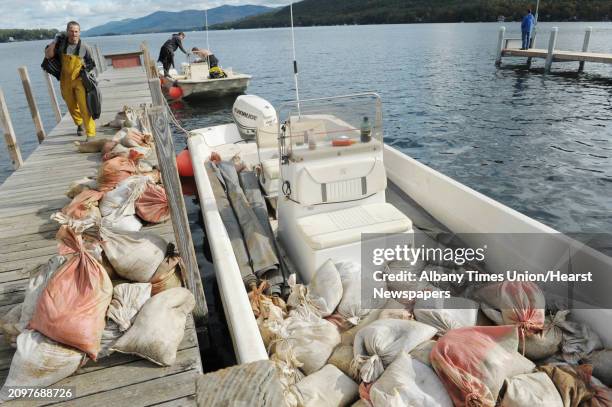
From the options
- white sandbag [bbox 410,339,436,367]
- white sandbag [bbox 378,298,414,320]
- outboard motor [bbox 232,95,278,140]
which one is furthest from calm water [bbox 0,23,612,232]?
white sandbag [bbox 410,339,436,367]

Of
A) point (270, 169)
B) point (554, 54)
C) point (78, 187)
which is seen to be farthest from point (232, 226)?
point (554, 54)

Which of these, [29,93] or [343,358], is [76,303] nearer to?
[343,358]

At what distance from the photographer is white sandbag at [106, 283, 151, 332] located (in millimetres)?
2781

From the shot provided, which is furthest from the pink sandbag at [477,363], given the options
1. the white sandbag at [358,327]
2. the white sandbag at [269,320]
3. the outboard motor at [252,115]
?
the outboard motor at [252,115]

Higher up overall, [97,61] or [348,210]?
[97,61]

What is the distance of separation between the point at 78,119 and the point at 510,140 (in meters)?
10.5

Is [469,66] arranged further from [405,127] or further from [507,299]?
[507,299]

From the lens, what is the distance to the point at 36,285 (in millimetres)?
2908

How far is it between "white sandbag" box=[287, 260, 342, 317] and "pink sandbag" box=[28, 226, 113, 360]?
1.49 m

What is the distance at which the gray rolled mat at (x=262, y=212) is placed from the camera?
13.3 ft

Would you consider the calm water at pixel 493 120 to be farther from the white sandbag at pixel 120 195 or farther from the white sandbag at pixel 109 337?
the white sandbag at pixel 109 337

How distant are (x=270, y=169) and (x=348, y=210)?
1755mm

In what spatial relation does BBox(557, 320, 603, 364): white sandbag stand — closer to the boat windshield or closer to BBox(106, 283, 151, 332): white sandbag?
the boat windshield

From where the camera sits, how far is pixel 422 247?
427 centimetres
